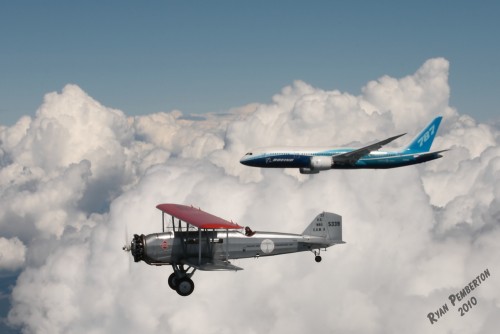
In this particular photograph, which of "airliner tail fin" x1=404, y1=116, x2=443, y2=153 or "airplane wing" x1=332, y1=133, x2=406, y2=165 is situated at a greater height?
"airliner tail fin" x1=404, y1=116, x2=443, y2=153

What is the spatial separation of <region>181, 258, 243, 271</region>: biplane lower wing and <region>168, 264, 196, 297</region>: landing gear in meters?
0.59

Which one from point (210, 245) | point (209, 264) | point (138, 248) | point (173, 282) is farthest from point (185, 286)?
point (138, 248)

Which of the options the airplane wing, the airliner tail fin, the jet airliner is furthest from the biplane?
the airliner tail fin

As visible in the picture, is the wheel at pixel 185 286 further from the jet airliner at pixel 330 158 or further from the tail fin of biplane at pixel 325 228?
the jet airliner at pixel 330 158

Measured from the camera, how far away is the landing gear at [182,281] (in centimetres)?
4103

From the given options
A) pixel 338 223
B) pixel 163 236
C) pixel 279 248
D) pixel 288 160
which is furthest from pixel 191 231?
pixel 288 160

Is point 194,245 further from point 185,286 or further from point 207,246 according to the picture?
point 185,286

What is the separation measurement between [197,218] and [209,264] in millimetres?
3081

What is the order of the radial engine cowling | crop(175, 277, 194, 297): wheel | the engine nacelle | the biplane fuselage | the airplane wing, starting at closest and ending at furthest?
1. crop(175, 277, 194, 297): wheel
2. the radial engine cowling
3. the biplane fuselage
4. the engine nacelle
5. the airplane wing

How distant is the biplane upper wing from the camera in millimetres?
36844

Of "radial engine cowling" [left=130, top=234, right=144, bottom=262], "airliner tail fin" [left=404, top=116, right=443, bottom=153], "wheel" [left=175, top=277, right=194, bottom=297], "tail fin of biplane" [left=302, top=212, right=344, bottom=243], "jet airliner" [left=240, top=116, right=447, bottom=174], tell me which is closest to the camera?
"wheel" [left=175, top=277, right=194, bottom=297]

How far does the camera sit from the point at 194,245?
42562 mm

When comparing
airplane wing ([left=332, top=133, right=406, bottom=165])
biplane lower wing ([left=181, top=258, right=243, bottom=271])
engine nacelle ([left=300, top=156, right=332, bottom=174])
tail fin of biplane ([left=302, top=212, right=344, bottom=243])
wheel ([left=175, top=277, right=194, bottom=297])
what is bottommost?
wheel ([left=175, top=277, right=194, bottom=297])

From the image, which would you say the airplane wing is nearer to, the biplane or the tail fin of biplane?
the tail fin of biplane
